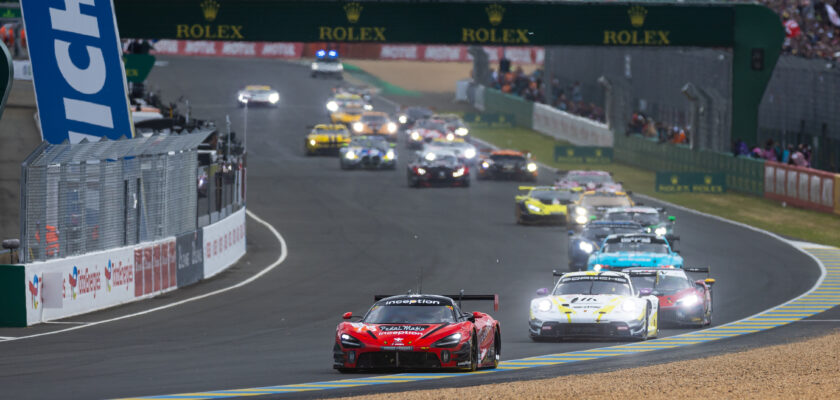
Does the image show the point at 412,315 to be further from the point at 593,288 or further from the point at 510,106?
the point at 510,106

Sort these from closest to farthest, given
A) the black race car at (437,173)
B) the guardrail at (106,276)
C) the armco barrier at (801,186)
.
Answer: the guardrail at (106,276) → the armco barrier at (801,186) → the black race car at (437,173)

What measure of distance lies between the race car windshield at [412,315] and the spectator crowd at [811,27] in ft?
111

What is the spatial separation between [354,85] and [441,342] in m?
88.5

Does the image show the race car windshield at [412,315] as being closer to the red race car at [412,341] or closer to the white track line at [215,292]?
the red race car at [412,341]

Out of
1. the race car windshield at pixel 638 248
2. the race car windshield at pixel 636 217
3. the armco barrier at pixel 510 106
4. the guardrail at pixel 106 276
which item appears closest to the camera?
the guardrail at pixel 106 276

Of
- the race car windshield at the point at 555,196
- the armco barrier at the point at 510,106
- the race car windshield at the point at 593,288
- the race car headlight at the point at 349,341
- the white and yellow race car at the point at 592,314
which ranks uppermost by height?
the race car headlight at the point at 349,341

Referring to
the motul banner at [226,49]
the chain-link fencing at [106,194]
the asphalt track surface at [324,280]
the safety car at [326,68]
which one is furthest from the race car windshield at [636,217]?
the motul banner at [226,49]

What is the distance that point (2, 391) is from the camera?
16484 mm

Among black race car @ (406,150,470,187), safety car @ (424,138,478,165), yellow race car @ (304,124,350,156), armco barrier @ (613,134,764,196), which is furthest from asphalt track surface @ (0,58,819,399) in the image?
armco barrier @ (613,134,764,196)

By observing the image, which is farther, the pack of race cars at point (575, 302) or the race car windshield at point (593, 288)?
the race car windshield at point (593, 288)

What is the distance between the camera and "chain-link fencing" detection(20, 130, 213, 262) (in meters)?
25.0

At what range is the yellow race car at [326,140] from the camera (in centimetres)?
6544

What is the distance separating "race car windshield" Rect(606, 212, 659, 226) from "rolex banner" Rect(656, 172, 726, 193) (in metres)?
15.7

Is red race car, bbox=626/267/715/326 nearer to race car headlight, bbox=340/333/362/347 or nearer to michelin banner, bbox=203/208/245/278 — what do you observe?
race car headlight, bbox=340/333/362/347
